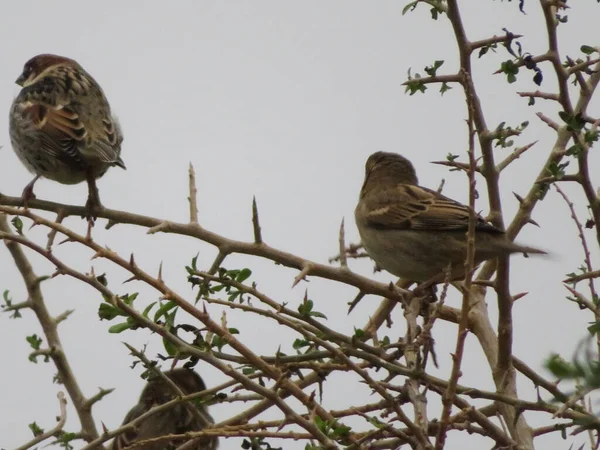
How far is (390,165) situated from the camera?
7.94 meters

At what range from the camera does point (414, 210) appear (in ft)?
22.3

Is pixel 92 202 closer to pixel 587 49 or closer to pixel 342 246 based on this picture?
pixel 342 246

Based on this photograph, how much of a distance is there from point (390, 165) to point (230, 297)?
4054mm

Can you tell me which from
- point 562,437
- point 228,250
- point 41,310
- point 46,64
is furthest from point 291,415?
point 46,64

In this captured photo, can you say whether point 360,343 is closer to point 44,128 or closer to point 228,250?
point 228,250

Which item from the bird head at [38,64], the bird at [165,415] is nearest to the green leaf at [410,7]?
the bird at [165,415]

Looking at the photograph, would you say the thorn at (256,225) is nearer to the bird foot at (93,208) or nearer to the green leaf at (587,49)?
the bird foot at (93,208)

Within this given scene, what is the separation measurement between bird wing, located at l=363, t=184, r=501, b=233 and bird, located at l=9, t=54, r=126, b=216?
6.29 feet

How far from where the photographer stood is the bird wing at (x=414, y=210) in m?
6.47

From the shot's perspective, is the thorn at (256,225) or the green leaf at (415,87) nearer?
the thorn at (256,225)

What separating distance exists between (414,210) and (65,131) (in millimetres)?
2605

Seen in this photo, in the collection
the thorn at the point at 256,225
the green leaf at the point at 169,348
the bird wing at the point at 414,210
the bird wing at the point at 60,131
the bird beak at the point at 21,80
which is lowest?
the green leaf at the point at 169,348

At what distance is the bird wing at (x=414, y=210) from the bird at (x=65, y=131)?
1918 millimetres

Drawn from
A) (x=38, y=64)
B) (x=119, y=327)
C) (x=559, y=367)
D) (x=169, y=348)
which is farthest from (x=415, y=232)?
(x=559, y=367)
